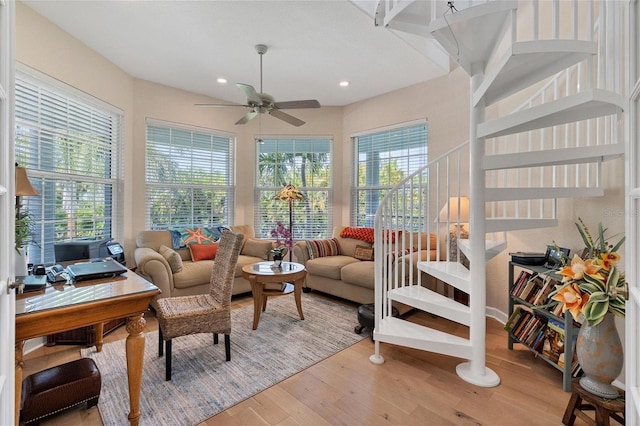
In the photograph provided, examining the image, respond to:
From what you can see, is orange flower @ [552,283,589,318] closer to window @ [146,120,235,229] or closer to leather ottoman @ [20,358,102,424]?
leather ottoman @ [20,358,102,424]

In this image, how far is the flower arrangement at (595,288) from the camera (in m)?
1.43

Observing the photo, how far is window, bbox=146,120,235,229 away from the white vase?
99.3 inches

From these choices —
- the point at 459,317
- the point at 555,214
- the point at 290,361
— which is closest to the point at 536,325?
the point at 459,317

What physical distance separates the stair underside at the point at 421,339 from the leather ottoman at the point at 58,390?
6.18 feet

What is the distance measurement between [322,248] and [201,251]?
1.61 m

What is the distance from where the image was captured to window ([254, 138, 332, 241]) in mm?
5113

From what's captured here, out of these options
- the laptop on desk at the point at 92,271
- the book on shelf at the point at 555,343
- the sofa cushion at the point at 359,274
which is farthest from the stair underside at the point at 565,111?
the laptop on desk at the point at 92,271

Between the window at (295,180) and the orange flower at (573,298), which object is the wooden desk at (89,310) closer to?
the orange flower at (573,298)

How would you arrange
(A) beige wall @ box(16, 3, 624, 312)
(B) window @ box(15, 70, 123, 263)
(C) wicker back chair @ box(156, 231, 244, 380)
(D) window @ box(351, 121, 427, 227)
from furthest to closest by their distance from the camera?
(D) window @ box(351, 121, 427, 227) → (B) window @ box(15, 70, 123, 263) → (A) beige wall @ box(16, 3, 624, 312) → (C) wicker back chair @ box(156, 231, 244, 380)

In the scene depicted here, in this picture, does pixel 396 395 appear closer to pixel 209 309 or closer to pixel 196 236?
pixel 209 309

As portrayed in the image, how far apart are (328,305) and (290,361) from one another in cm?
134

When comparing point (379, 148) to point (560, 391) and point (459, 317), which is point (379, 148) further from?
point (560, 391)

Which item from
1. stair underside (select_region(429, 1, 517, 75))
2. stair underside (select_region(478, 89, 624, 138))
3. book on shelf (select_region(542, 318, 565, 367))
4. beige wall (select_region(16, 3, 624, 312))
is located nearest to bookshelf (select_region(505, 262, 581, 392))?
book on shelf (select_region(542, 318, 565, 367))

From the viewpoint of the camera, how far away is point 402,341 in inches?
90.2
